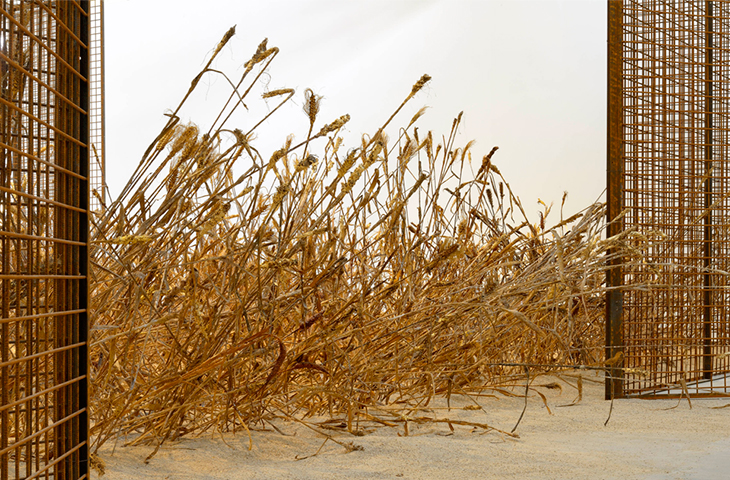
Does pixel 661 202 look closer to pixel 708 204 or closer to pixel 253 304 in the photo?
pixel 708 204

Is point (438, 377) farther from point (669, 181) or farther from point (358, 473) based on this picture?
point (669, 181)

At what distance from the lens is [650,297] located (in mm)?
1705

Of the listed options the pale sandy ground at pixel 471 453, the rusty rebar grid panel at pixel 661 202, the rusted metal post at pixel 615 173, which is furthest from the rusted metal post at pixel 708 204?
the pale sandy ground at pixel 471 453

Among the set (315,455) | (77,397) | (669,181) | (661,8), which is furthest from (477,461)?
(661,8)

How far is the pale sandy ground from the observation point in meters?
0.95

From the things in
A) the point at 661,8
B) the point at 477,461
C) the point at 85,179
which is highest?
the point at 661,8

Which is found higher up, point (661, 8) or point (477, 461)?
point (661, 8)

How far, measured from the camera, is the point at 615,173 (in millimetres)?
1600

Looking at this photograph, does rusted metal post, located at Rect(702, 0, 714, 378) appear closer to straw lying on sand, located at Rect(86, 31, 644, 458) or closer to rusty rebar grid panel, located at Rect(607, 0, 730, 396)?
rusty rebar grid panel, located at Rect(607, 0, 730, 396)

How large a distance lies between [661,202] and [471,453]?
39.8 inches

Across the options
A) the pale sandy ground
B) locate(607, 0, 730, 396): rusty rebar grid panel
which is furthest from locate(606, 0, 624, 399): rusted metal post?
the pale sandy ground

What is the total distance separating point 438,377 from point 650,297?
69 cm

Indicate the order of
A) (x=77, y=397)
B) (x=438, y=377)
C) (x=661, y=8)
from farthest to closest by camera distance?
(x=661, y=8), (x=438, y=377), (x=77, y=397)

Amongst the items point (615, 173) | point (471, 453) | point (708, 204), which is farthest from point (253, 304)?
point (708, 204)
